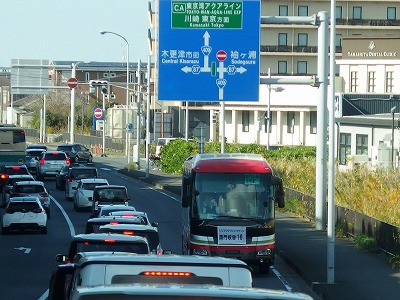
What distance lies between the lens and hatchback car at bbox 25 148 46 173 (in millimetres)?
70812

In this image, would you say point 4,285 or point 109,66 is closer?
point 4,285

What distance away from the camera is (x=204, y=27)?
33.7 meters

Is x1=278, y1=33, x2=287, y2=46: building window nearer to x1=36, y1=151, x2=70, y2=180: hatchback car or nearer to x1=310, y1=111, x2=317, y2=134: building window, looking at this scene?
x1=310, y1=111, x2=317, y2=134: building window

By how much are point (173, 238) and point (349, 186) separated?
7455 mm

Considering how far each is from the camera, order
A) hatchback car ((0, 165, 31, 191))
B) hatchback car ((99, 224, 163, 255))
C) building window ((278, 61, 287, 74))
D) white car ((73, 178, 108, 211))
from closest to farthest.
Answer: hatchback car ((99, 224, 163, 255)) < white car ((73, 178, 108, 211)) < hatchback car ((0, 165, 31, 191)) < building window ((278, 61, 287, 74))

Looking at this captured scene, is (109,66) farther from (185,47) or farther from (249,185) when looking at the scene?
(249,185)

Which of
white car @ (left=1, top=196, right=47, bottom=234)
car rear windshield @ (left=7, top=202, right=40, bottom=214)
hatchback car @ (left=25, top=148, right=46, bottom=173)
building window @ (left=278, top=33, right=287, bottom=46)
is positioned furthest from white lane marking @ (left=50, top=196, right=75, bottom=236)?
building window @ (left=278, top=33, right=287, bottom=46)

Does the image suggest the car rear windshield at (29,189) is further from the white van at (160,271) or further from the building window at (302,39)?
the building window at (302,39)

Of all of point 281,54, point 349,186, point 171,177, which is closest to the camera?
point 349,186

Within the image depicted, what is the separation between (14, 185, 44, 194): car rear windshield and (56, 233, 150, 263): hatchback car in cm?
2666

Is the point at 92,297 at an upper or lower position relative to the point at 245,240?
upper

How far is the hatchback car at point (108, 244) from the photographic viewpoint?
1584cm

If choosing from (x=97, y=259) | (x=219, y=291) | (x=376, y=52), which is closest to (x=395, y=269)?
(x=97, y=259)

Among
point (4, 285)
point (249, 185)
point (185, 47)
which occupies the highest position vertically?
point (185, 47)
